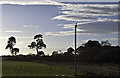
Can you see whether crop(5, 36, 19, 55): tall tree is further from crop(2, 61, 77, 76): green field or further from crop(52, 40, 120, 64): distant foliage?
crop(2, 61, 77, 76): green field

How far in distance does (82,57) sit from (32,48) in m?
30.0

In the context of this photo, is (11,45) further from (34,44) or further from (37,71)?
(37,71)

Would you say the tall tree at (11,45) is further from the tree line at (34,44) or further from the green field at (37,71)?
the green field at (37,71)

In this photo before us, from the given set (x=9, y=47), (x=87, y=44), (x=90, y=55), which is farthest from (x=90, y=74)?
(x=9, y=47)

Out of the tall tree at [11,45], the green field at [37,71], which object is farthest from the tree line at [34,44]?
the green field at [37,71]

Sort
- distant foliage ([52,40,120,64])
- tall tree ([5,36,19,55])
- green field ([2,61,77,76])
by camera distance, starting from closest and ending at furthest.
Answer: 1. green field ([2,61,77,76])
2. distant foliage ([52,40,120,64])
3. tall tree ([5,36,19,55])

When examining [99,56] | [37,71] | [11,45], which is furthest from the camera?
[11,45]

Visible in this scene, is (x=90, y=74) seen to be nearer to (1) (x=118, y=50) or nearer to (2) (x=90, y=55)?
(1) (x=118, y=50)

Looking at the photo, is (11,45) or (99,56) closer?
(99,56)

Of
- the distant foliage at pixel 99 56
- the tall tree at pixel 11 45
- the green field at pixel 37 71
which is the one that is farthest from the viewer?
the tall tree at pixel 11 45

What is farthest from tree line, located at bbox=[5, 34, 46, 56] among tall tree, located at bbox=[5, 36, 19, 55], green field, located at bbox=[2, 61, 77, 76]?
green field, located at bbox=[2, 61, 77, 76]

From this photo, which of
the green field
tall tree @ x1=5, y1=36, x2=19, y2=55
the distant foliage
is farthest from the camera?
tall tree @ x1=5, y1=36, x2=19, y2=55

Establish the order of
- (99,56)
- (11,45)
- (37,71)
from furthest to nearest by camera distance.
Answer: (11,45) → (99,56) → (37,71)

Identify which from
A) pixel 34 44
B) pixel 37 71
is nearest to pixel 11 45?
pixel 34 44
